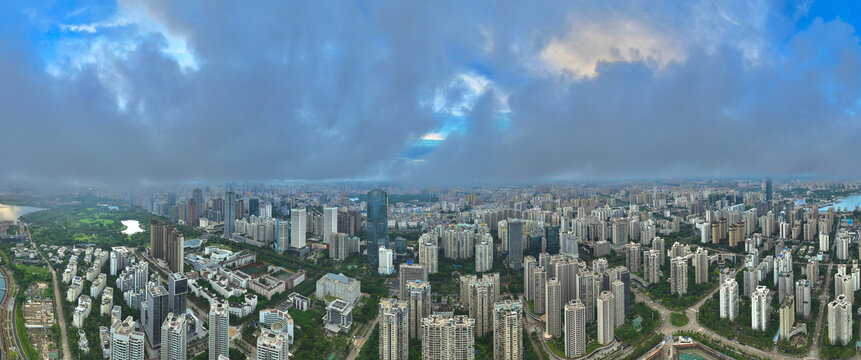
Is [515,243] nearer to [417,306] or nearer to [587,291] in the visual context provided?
[587,291]

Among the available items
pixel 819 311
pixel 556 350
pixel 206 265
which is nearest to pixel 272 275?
pixel 206 265

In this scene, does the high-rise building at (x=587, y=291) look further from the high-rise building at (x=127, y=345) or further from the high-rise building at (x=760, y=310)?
the high-rise building at (x=127, y=345)

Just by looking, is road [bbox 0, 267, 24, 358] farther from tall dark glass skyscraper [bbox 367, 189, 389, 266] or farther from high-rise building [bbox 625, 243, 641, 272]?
high-rise building [bbox 625, 243, 641, 272]

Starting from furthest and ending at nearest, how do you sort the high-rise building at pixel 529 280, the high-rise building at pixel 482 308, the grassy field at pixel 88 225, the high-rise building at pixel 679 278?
the grassy field at pixel 88 225
the high-rise building at pixel 679 278
the high-rise building at pixel 529 280
the high-rise building at pixel 482 308

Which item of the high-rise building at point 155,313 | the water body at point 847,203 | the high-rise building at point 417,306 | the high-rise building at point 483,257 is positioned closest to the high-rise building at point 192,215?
the high-rise building at point 155,313

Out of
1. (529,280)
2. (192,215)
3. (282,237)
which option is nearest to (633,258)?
(529,280)

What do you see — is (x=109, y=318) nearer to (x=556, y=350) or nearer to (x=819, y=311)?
(x=556, y=350)
